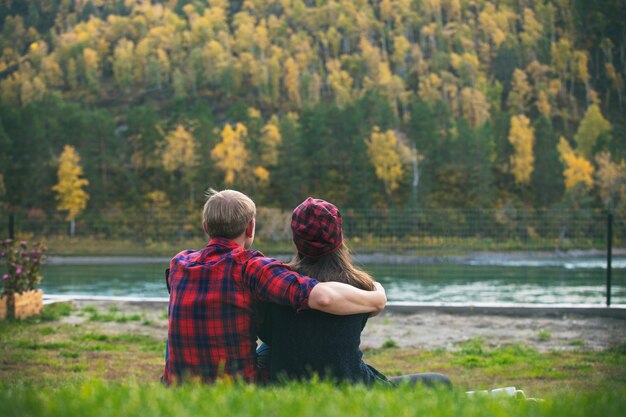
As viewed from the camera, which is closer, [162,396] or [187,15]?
[162,396]

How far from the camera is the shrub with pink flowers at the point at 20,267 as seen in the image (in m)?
7.01

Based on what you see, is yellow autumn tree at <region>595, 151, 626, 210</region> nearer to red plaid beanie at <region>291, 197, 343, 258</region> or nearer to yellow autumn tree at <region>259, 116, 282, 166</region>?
yellow autumn tree at <region>259, 116, 282, 166</region>

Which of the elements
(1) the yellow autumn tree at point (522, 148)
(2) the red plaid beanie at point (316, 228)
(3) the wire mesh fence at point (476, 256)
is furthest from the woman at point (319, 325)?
(1) the yellow autumn tree at point (522, 148)

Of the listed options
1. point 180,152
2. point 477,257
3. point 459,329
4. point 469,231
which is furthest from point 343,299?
point 180,152

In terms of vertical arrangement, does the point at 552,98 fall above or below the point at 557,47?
below

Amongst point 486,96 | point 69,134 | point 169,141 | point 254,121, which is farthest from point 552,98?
point 69,134

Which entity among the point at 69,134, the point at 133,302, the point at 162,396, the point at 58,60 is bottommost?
the point at 133,302

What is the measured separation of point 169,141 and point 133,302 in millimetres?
45905

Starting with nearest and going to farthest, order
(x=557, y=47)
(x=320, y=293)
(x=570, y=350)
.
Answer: (x=320, y=293) < (x=570, y=350) < (x=557, y=47)

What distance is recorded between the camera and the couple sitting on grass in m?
2.44

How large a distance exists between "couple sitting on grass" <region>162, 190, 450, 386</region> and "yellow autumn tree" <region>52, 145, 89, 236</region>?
47.2m

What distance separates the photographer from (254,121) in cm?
5447

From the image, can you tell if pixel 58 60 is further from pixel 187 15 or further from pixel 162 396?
pixel 162 396

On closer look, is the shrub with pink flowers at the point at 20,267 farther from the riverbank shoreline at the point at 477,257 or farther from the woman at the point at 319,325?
the riverbank shoreline at the point at 477,257
